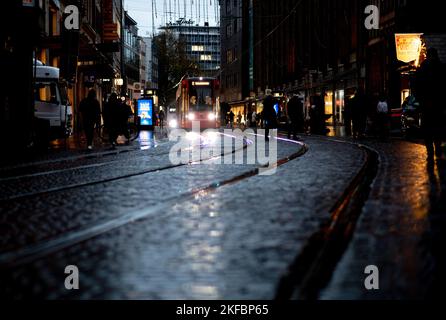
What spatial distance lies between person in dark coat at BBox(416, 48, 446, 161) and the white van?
13.3 m

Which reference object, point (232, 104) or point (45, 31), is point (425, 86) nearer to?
point (45, 31)

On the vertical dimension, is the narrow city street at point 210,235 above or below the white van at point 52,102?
below

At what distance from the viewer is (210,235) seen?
17.0ft

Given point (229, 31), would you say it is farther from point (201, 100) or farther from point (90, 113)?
point (90, 113)

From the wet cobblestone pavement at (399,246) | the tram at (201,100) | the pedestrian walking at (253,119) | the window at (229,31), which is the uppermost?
the window at (229,31)

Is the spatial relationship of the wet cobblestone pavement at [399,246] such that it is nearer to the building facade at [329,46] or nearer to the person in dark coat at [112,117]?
the person in dark coat at [112,117]

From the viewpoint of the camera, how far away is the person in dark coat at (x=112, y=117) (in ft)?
72.5

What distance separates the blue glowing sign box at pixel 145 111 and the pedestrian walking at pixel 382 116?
790 inches

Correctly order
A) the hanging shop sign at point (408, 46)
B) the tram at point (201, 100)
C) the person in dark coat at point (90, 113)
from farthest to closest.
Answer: the tram at point (201, 100), the hanging shop sign at point (408, 46), the person in dark coat at point (90, 113)

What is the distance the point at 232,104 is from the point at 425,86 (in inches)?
3428

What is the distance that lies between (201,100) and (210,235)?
3947 cm

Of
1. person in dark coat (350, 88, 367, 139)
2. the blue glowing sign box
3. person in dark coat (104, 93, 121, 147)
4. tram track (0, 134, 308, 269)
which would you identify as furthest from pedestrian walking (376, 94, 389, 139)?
the blue glowing sign box

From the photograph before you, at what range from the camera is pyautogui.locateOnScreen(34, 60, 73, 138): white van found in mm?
23188

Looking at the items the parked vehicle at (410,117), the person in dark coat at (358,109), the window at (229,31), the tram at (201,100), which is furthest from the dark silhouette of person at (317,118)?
the window at (229,31)
